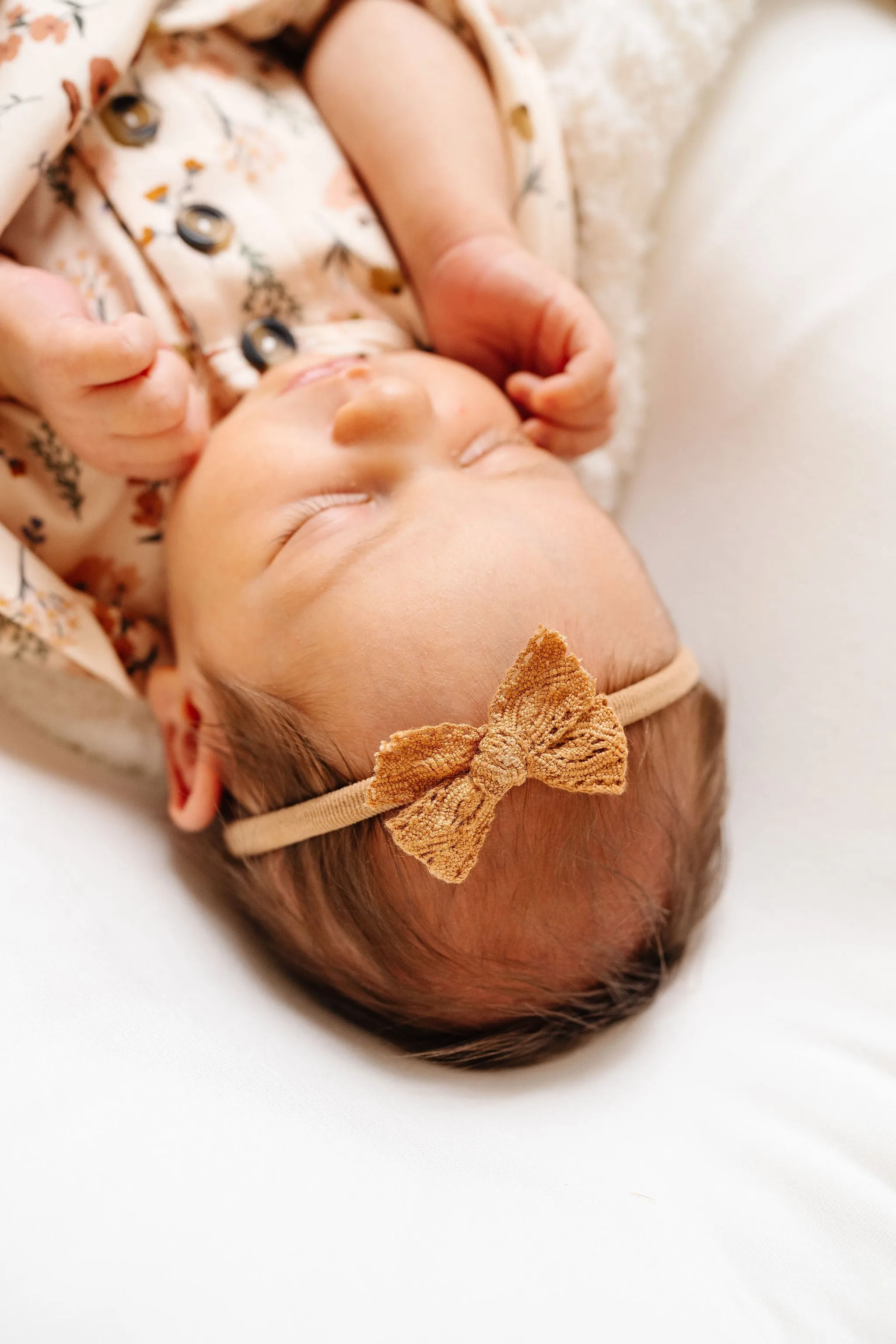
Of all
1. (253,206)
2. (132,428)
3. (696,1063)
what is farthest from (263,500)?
(696,1063)

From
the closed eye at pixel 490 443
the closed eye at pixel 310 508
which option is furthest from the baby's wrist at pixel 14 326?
the closed eye at pixel 490 443

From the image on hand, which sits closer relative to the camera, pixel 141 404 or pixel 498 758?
pixel 498 758

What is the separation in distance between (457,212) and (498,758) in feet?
2.29

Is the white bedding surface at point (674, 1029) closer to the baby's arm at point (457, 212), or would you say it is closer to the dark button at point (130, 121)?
the baby's arm at point (457, 212)

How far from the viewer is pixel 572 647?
2.57 ft

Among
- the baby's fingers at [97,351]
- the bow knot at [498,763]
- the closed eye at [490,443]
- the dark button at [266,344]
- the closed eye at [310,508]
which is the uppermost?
the baby's fingers at [97,351]

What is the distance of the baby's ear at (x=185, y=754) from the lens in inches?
36.4

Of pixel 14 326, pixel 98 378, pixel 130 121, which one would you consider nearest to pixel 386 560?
pixel 98 378

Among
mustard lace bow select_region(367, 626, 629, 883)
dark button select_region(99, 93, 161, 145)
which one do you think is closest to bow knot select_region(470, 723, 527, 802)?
mustard lace bow select_region(367, 626, 629, 883)

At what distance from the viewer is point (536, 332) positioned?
3.56 ft

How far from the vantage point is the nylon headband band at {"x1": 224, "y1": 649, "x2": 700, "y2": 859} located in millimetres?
785

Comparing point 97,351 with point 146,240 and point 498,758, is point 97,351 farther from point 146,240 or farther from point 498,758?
point 498,758

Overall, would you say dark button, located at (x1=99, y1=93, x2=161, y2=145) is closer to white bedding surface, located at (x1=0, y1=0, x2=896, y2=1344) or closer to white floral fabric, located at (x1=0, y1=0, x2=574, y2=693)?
white floral fabric, located at (x1=0, y1=0, x2=574, y2=693)

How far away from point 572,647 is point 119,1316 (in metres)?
0.55
